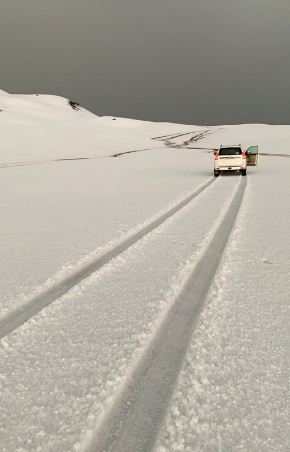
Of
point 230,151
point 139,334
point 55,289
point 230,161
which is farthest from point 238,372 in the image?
point 230,151

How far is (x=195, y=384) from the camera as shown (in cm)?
285

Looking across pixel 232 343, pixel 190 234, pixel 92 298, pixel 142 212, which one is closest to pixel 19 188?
pixel 142 212

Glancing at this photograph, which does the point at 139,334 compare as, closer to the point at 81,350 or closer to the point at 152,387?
the point at 81,350

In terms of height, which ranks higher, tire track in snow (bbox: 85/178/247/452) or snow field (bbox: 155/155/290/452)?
tire track in snow (bbox: 85/178/247/452)

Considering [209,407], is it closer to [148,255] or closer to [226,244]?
[148,255]

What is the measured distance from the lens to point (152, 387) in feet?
9.25

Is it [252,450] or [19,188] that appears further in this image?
[19,188]

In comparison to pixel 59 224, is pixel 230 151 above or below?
above

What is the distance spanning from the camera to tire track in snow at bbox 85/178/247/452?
2.38 m

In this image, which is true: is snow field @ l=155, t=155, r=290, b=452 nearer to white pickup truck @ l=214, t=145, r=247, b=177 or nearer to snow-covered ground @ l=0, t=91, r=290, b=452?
snow-covered ground @ l=0, t=91, r=290, b=452

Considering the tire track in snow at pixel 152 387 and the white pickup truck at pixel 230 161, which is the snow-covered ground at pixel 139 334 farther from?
the white pickup truck at pixel 230 161

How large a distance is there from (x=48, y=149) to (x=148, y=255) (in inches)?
1706

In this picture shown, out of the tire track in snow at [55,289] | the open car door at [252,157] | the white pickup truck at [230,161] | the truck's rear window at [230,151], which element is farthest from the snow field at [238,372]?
the open car door at [252,157]

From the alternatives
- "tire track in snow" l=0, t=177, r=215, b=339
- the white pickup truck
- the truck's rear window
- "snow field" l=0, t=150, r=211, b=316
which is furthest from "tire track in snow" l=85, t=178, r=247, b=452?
the truck's rear window
